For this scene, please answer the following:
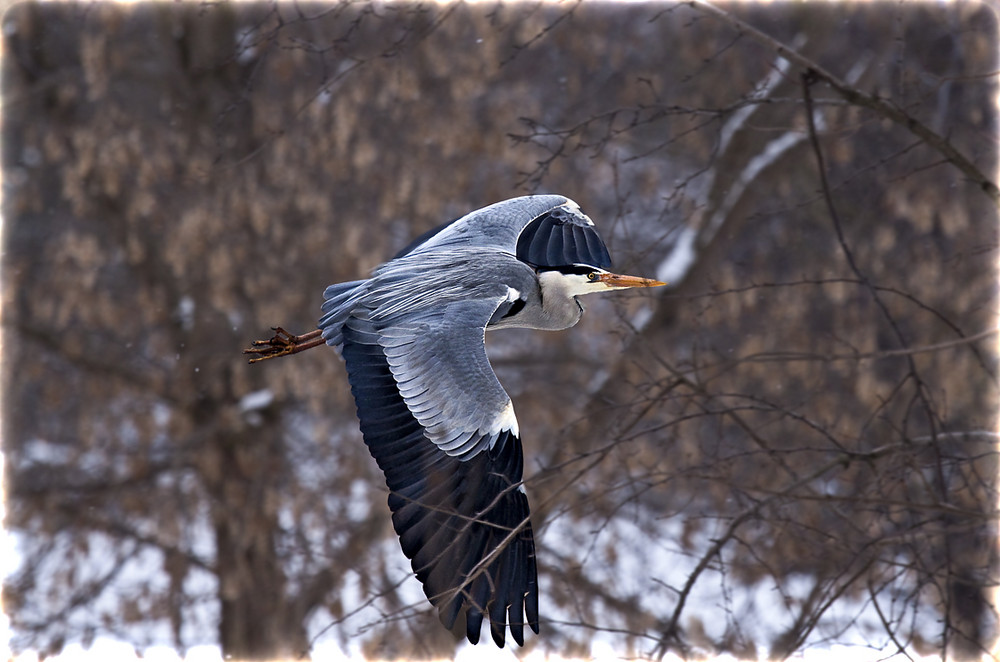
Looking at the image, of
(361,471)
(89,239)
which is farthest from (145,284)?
(361,471)

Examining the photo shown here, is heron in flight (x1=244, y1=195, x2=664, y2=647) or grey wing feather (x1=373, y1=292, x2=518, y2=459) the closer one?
heron in flight (x1=244, y1=195, x2=664, y2=647)

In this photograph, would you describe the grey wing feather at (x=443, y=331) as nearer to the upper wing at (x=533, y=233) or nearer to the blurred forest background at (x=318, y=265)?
the upper wing at (x=533, y=233)

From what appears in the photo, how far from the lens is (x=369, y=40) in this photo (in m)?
8.79

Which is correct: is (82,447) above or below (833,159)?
below

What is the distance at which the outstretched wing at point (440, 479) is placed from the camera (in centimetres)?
305

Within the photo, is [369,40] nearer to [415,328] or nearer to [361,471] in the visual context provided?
[361,471]

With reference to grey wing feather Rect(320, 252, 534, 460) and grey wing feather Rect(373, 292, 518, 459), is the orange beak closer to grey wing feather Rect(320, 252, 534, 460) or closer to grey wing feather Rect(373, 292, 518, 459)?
grey wing feather Rect(320, 252, 534, 460)

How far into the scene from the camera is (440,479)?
320cm

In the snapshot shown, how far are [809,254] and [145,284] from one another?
4977 millimetres

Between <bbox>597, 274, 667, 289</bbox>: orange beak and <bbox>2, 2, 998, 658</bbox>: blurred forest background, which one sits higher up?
<bbox>2, 2, 998, 658</bbox>: blurred forest background

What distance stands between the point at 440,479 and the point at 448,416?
184mm

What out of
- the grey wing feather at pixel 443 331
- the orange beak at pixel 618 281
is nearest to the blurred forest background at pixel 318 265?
the orange beak at pixel 618 281

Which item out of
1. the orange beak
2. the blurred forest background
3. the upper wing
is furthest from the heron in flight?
the blurred forest background

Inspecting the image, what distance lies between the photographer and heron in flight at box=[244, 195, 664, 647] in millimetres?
3066
